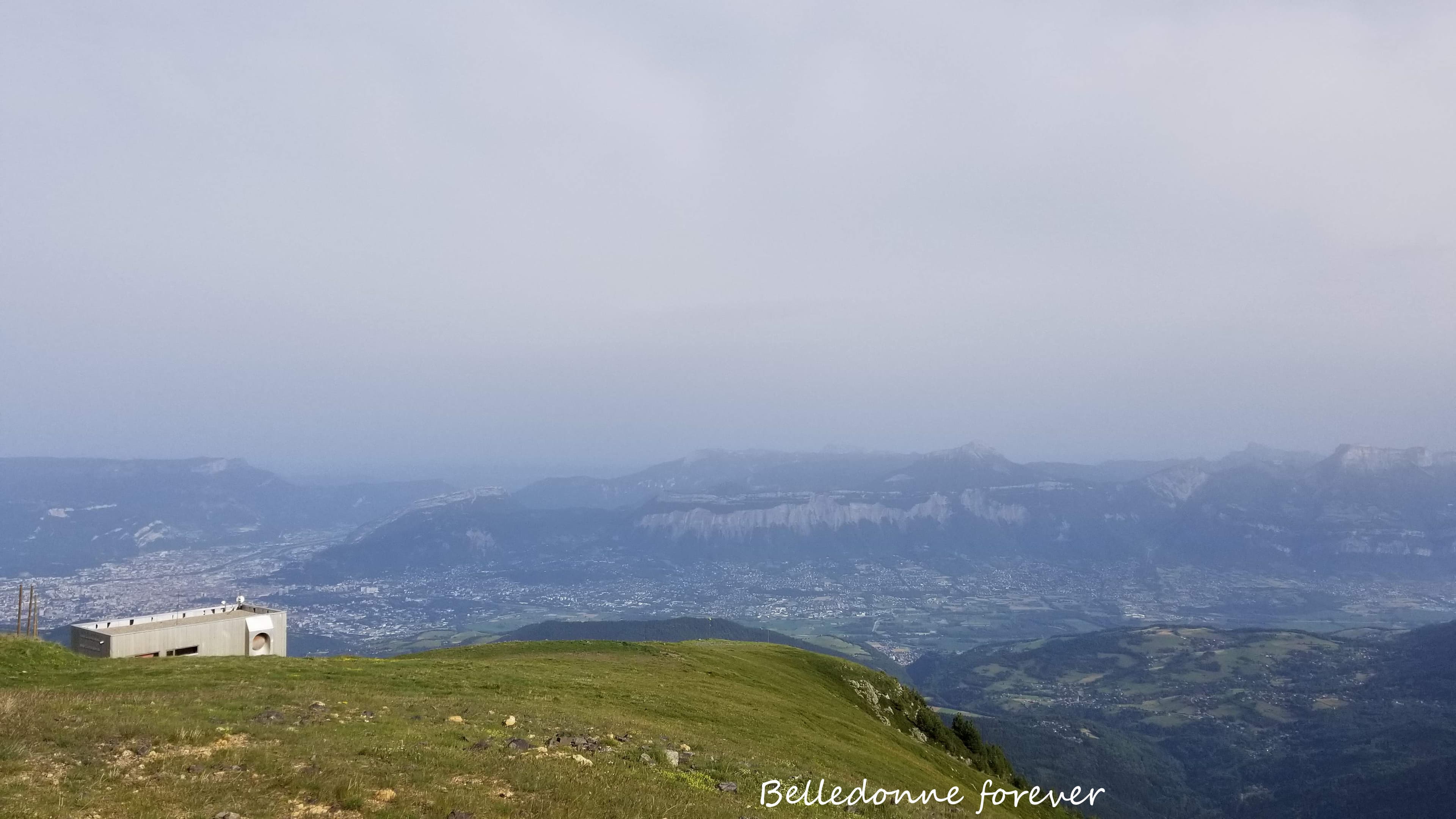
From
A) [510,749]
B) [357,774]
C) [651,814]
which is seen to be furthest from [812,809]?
[357,774]

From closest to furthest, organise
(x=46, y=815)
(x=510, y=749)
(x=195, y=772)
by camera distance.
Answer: (x=46, y=815)
(x=195, y=772)
(x=510, y=749)

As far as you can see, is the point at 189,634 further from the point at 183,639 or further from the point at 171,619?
the point at 171,619

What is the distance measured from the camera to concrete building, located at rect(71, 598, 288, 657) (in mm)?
62188

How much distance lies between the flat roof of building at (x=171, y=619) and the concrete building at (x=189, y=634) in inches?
3.0

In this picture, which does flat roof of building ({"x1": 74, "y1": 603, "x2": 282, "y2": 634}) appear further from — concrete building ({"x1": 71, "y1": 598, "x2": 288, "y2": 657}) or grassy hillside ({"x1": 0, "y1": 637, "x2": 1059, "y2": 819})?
grassy hillside ({"x1": 0, "y1": 637, "x2": 1059, "y2": 819})

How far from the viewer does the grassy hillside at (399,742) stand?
19578 millimetres

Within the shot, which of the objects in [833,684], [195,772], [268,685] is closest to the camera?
[195,772]

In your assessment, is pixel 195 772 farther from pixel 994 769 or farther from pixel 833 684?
pixel 994 769

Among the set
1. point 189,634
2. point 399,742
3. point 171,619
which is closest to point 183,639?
point 189,634

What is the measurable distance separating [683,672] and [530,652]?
68.8ft

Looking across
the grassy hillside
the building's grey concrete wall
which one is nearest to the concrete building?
the building's grey concrete wall

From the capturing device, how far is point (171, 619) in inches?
2741

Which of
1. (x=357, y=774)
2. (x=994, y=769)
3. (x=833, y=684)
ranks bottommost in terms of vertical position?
(x=994, y=769)

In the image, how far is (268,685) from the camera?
36.9 metres
